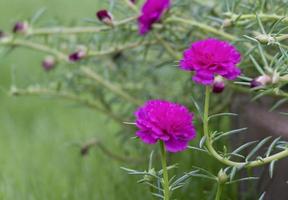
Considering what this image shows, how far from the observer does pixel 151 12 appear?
1.68 meters

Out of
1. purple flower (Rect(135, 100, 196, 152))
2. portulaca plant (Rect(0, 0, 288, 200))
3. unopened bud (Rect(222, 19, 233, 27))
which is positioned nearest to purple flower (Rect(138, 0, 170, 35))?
portulaca plant (Rect(0, 0, 288, 200))

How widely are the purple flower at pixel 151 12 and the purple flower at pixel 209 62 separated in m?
0.47

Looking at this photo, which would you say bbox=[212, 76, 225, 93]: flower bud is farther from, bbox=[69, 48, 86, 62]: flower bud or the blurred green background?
the blurred green background

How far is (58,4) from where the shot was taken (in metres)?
4.61

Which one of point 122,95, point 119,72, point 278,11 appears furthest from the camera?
point 119,72

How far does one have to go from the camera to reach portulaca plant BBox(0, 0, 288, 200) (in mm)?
1186

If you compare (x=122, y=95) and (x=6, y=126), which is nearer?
(x=122, y=95)

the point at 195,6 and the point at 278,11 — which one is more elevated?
the point at 278,11

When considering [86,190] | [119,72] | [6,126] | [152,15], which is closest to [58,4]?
[6,126]

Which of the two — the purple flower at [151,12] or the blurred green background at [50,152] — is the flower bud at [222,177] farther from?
the blurred green background at [50,152]

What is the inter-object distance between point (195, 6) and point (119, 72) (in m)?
0.35

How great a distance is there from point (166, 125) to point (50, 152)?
1.43m

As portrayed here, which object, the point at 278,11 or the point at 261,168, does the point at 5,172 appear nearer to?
the point at 261,168

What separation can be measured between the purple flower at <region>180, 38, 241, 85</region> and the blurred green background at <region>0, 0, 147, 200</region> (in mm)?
876
